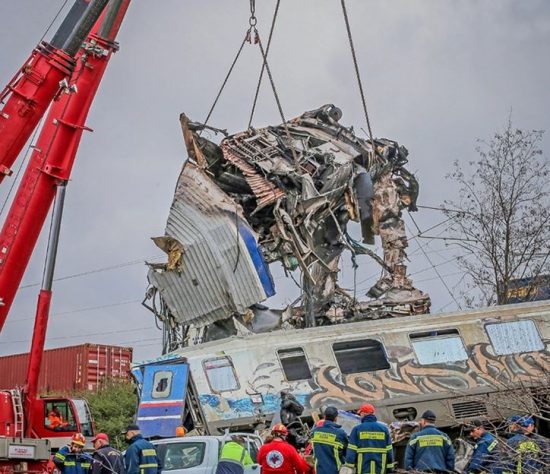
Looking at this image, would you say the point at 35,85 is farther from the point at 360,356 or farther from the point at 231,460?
the point at 360,356

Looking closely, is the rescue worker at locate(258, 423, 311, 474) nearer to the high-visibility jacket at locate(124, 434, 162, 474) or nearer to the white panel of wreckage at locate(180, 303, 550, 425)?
the high-visibility jacket at locate(124, 434, 162, 474)

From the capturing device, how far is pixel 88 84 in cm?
1480

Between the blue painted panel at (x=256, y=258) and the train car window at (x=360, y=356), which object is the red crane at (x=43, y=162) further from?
the blue painted panel at (x=256, y=258)

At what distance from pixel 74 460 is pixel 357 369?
6.57 m

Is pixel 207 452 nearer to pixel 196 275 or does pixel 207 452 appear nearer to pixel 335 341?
pixel 335 341

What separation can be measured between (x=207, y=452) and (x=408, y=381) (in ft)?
19.9

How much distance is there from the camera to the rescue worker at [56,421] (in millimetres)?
19750

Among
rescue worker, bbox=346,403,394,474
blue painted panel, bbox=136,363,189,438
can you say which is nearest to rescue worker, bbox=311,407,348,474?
rescue worker, bbox=346,403,394,474

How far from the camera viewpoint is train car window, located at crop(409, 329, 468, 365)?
56.6 feet

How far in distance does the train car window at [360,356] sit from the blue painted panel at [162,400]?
116 inches

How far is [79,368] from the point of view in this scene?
33.1 m

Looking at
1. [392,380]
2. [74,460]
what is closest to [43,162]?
[74,460]

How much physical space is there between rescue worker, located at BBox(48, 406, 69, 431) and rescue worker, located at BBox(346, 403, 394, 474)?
10.8 meters

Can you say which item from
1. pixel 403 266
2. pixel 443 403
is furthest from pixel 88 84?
pixel 403 266
